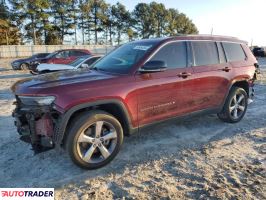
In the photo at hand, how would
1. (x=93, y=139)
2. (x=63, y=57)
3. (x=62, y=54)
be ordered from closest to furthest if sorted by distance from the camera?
(x=93, y=139), (x=63, y=57), (x=62, y=54)

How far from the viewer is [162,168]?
4.02 meters

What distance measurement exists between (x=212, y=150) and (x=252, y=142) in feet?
3.02

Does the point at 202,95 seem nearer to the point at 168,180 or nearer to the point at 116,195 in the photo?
the point at 168,180

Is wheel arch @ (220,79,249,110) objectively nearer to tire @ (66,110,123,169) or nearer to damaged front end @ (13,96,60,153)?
tire @ (66,110,123,169)

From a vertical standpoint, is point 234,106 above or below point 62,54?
below

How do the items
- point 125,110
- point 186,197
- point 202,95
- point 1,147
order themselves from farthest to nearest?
point 202,95 < point 1,147 < point 125,110 < point 186,197

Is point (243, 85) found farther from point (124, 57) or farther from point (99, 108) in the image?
point (99, 108)

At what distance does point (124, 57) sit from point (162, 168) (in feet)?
6.44

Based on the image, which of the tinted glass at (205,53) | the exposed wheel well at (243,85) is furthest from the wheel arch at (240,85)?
the tinted glass at (205,53)

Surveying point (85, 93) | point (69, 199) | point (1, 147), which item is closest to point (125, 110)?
point (85, 93)

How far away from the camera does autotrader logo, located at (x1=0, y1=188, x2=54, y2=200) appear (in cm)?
329

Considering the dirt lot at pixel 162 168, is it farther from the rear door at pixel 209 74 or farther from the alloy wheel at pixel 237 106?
the rear door at pixel 209 74

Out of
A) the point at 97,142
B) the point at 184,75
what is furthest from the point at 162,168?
the point at 184,75

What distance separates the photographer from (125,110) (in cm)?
408
